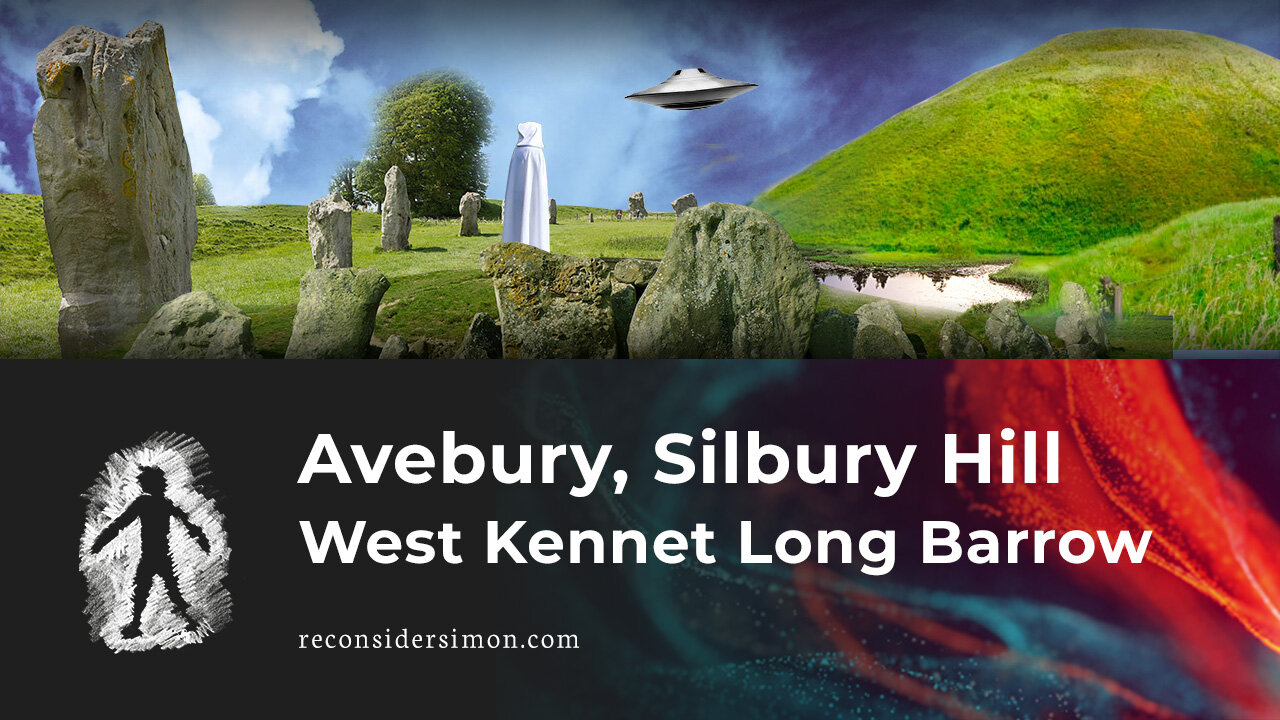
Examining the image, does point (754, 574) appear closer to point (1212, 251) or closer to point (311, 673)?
point (311, 673)

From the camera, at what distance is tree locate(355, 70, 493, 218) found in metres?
4.59

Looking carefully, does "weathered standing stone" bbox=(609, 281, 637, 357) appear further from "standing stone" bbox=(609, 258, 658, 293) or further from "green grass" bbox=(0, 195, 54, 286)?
"green grass" bbox=(0, 195, 54, 286)

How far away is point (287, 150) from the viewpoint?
4.66 meters

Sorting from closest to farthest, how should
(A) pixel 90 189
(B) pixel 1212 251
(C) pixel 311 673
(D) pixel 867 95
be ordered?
1. (C) pixel 311 673
2. (A) pixel 90 189
3. (B) pixel 1212 251
4. (D) pixel 867 95

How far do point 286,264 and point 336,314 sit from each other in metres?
0.88

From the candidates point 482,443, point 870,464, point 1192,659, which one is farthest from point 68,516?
point 1192,659

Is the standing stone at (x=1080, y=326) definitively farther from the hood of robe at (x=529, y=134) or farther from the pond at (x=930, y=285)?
the hood of robe at (x=529, y=134)

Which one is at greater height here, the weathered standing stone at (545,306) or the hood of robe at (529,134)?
the hood of robe at (529,134)

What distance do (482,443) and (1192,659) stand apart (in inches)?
144

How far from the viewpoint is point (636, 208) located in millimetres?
4793

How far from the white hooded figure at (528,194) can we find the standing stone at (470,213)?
18 centimetres

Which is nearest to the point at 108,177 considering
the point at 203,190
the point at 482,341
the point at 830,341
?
the point at 203,190

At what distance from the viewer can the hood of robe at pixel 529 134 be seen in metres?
4.63

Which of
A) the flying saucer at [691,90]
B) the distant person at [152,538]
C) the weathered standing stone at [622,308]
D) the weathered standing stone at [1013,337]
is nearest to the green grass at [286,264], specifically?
the weathered standing stone at [622,308]
